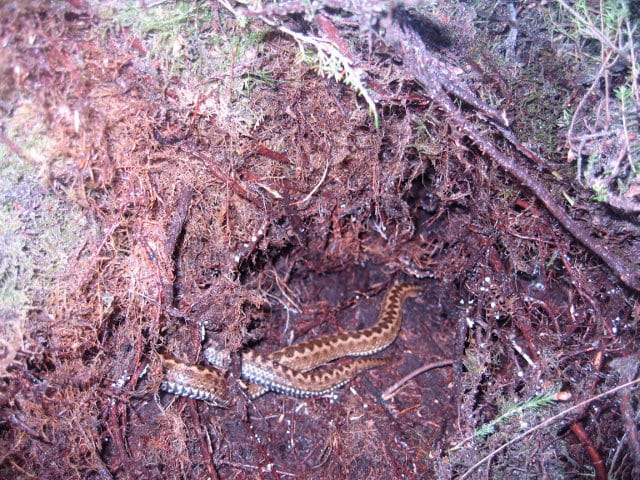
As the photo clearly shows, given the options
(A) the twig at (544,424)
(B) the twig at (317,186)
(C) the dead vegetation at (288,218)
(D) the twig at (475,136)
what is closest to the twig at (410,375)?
(C) the dead vegetation at (288,218)

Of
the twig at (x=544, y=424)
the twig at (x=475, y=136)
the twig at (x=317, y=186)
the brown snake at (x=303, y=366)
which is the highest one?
the twig at (x=475, y=136)

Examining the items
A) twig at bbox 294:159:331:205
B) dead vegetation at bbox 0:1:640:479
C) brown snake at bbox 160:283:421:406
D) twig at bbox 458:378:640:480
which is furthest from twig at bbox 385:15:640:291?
brown snake at bbox 160:283:421:406

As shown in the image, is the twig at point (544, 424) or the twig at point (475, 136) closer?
the twig at point (475, 136)

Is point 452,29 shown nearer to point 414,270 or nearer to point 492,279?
point 492,279

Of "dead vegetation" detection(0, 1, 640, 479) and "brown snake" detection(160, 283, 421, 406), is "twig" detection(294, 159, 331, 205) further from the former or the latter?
"brown snake" detection(160, 283, 421, 406)

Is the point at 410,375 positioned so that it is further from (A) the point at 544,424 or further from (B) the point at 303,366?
(A) the point at 544,424

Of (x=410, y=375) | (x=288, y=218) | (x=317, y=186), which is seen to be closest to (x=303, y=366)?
(x=410, y=375)

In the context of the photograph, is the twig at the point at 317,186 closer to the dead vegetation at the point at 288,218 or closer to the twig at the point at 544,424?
the dead vegetation at the point at 288,218
